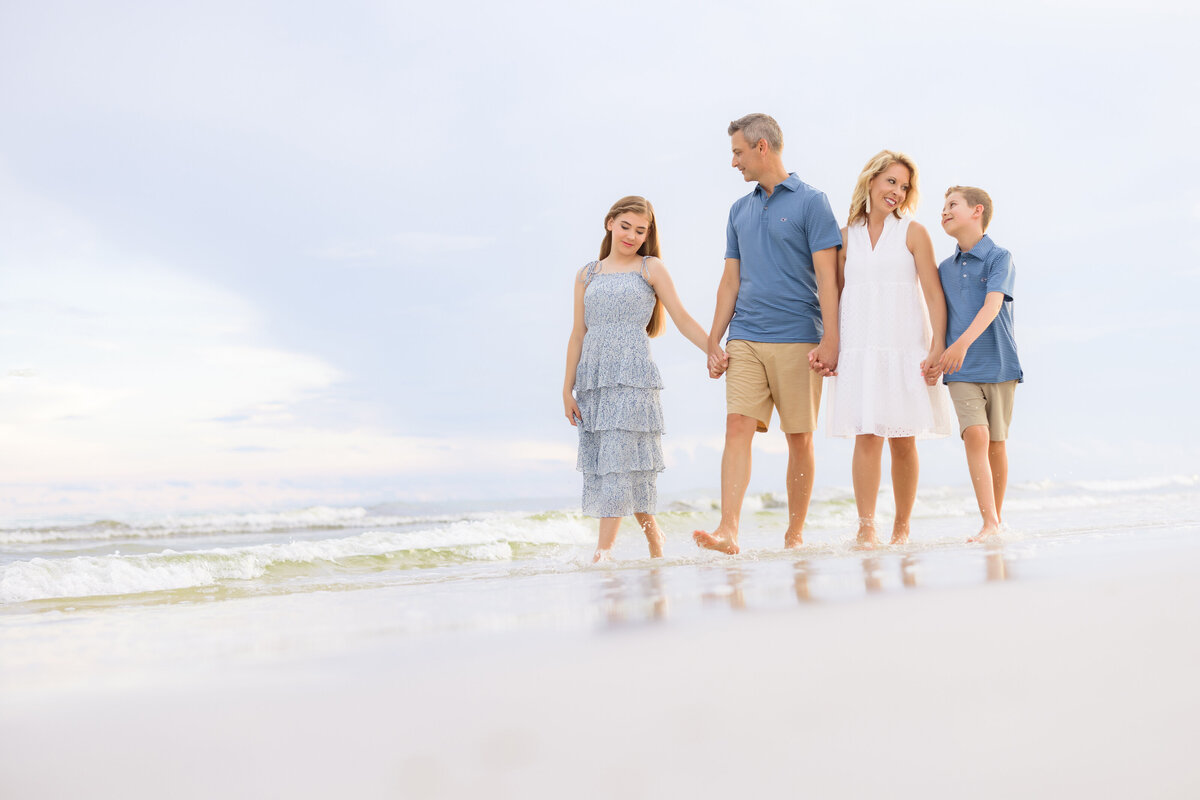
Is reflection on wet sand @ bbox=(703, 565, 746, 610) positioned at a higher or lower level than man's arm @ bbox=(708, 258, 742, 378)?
Answer: lower

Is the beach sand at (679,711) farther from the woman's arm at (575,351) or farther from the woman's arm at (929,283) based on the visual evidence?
the woman's arm at (575,351)

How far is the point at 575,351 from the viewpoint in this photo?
4453 mm

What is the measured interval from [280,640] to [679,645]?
0.93 m

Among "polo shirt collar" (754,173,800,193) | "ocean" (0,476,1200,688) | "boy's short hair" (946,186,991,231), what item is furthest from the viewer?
"boy's short hair" (946,186,991,231)

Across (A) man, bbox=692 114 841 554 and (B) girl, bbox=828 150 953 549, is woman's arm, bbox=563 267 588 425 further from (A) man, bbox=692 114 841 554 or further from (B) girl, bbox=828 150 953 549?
(B) girl, bbox=828 150 953 549

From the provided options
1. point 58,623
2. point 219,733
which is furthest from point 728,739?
point 58,623

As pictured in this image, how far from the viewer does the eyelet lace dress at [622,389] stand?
4.26 metres

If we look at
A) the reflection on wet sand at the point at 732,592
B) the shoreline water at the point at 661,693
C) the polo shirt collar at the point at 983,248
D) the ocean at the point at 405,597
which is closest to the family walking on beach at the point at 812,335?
the polo shirt collar at the point at 983,248

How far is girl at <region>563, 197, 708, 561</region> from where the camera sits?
14.0 ft

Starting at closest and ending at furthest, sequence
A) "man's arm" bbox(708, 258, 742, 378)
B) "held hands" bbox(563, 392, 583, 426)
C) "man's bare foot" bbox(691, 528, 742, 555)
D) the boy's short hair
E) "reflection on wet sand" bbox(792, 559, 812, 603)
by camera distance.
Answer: "reflection on wet sand" bbox(792, 559, 812, 603), "man's bare foot" bbox(691, 528, 742, 555), "man's arm" bbox(708, 258, 742, 378), the boy's short hair, "held hands" bbox(563, 392, 583, 426)

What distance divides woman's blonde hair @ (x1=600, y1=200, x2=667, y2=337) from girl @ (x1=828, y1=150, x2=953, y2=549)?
93cm

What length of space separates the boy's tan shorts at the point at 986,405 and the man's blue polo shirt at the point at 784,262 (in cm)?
85

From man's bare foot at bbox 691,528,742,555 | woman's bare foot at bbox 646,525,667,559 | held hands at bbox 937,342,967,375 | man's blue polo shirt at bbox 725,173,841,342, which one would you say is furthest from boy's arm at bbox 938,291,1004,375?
woman's bare foot at bbox 646,525,667,559

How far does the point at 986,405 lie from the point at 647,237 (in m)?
1.98
